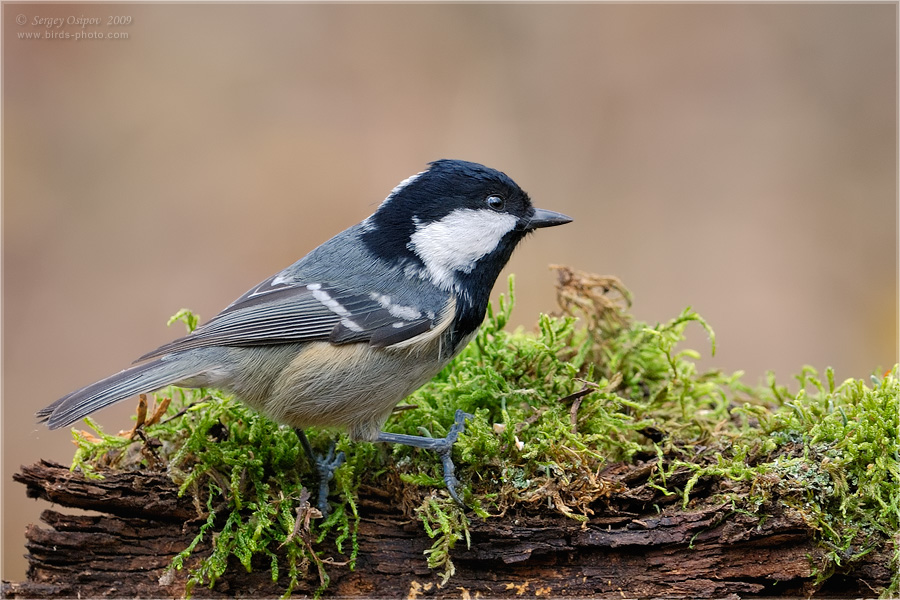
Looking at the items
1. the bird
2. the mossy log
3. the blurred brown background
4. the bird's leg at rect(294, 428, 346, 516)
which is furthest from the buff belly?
the blurred brown background

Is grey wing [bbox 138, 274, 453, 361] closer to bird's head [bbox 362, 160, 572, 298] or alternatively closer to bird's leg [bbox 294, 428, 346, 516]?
bird's head [bbox 362, 160, 572, 298]

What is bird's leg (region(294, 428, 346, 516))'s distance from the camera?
220 centimetres

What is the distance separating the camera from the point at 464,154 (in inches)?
219

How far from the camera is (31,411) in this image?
15.5 feet

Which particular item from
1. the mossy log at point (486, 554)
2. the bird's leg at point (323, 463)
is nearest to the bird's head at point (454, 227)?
the bird's leg at point (323, 463)

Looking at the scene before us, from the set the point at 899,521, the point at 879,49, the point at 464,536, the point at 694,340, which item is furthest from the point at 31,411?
the point at 879,49

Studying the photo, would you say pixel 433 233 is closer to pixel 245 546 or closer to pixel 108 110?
pixel 245 546

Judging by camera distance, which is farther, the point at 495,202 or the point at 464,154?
the point at 464,154

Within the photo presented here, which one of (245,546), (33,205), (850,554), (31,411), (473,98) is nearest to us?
(850,554)

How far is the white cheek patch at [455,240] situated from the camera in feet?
8.07

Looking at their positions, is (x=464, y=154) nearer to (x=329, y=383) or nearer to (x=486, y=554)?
(x=329, y=383)

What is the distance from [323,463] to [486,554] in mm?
640

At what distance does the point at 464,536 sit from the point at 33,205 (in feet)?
15.7
